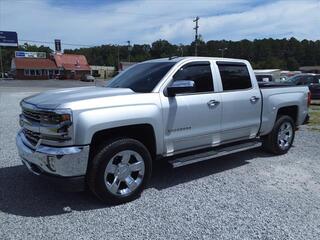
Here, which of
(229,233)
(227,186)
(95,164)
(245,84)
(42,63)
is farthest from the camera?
(42,63)

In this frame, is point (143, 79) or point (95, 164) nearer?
point (95, 164)

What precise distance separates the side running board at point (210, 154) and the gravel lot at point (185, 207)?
0.39 m

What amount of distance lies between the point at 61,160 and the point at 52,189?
46.9 inches

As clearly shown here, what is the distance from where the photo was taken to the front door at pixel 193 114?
4949 millimetres

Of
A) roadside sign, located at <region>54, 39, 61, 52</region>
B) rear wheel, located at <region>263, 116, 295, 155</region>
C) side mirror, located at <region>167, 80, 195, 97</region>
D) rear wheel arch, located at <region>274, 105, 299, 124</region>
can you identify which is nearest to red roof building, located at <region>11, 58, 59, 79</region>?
roadside sign, located at <region>54, 39, 61, 52</region>

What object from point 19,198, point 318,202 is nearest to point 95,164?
point 19,198

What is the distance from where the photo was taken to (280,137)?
7047 mm

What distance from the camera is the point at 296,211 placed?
4.36m

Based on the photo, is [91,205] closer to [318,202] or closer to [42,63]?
[318,202]

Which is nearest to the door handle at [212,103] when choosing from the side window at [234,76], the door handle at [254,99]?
the side window at [234,76]

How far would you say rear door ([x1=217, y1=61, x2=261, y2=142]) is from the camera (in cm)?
574

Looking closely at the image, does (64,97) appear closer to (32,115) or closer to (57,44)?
(32,115)

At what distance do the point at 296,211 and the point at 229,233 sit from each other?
44.5 inches

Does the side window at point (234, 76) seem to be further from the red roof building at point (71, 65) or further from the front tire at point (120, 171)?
the red roof building at point (71, 65)
